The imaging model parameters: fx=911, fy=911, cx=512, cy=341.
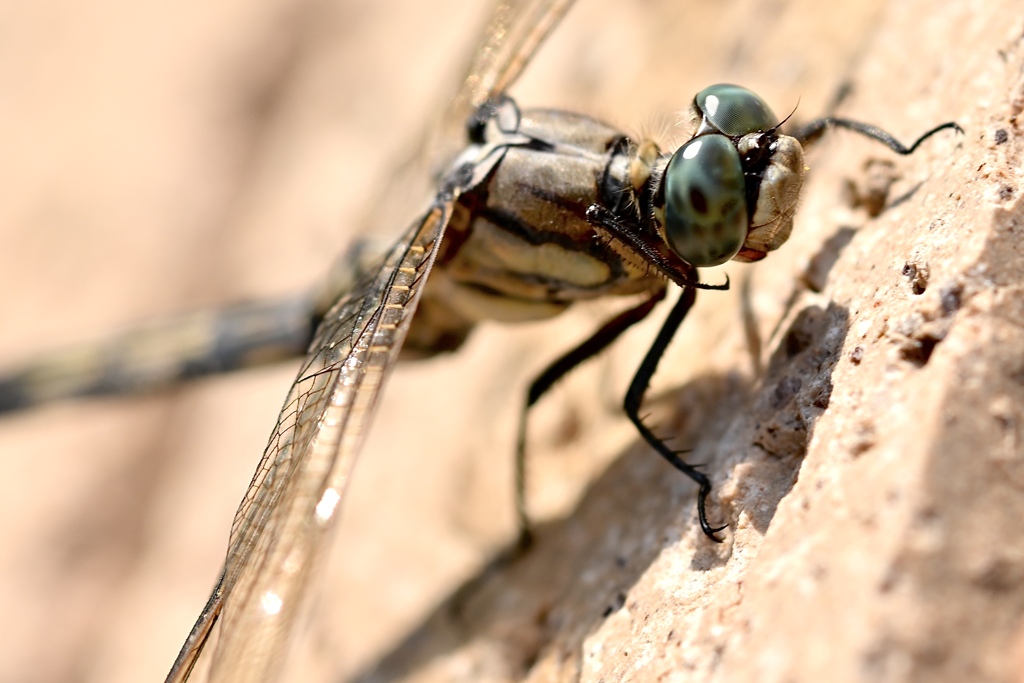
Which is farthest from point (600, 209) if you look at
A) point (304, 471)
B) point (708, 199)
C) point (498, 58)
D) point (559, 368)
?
point (304, 471)

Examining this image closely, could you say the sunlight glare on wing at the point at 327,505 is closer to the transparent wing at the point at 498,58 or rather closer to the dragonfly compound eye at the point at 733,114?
the dragonfly compound eye at the point at 733,114

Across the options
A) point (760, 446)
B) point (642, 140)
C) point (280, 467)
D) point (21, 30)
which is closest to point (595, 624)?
point (760, 446)

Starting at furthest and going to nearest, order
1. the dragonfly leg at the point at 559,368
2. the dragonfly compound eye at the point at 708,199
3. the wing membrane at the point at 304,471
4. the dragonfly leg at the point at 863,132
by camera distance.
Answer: the dragonfly leg at the point at 559,368
the dragonfly leg at the point at 863,132
the dragonfly compound eye at the point at 708,199
the wing membrane at the point at 304,471

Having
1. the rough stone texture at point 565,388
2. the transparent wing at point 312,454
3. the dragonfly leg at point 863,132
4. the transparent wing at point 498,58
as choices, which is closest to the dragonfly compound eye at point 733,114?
the dragonfly leg at point 863,132

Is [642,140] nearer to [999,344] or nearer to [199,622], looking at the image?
[999,344]

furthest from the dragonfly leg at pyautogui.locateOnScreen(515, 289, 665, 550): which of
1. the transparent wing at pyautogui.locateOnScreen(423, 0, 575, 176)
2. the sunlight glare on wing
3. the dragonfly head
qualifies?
the sunlight glare on wing
